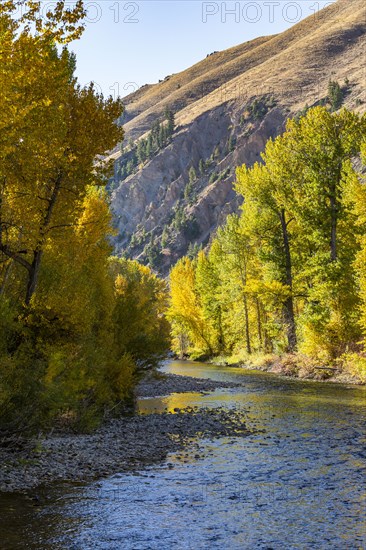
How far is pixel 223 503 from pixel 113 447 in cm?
554

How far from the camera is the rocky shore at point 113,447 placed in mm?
12625

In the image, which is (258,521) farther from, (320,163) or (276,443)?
(320,163)

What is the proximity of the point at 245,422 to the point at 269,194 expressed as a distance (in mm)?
24785

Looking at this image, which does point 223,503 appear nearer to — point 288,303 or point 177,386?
point 177,386

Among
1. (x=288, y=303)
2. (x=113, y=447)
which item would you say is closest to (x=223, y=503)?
(x=113, y=447)

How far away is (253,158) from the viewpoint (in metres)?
193

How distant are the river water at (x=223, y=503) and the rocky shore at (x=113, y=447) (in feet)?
2.35

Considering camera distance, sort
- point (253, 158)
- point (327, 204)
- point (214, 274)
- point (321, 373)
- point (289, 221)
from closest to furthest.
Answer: point (321, 373)
point (327, 204)
point (289, 221)
point (214, 274)
point (253, 158)

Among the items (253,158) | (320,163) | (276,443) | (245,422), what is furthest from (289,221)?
(253,158)

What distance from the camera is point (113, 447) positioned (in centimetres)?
1574

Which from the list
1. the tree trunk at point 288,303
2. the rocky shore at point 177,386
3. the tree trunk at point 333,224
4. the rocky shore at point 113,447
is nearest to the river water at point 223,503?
the rocky shore at point 113,447

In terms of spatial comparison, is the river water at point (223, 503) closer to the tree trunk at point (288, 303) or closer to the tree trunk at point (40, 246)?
the tree trunk at point (40, 246)

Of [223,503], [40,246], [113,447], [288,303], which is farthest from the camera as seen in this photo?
[288,303]

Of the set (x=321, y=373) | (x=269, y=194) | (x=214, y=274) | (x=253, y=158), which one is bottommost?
(x=321, y=373)
